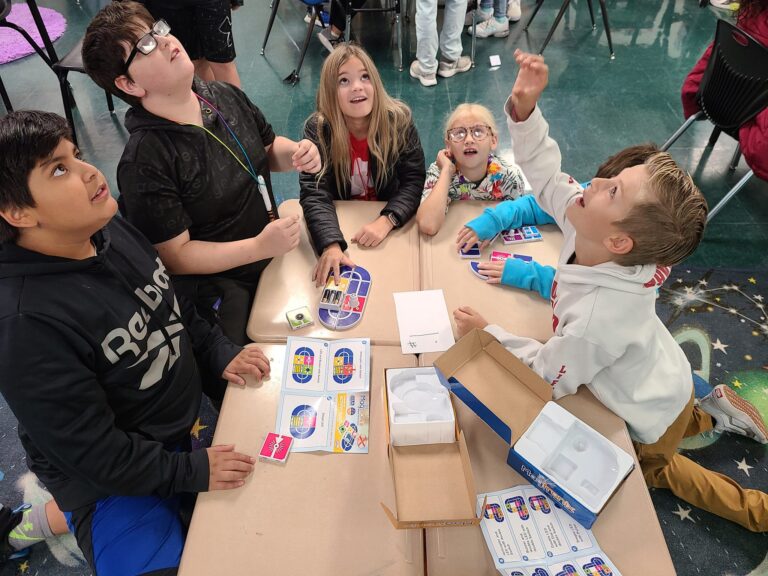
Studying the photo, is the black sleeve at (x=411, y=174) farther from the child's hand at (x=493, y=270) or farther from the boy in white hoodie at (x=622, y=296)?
the boy in white hoodie at (x=622, y=296)

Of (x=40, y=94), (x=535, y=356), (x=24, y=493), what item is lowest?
(x=24, y=493)

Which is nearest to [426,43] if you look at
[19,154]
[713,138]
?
[713,138]

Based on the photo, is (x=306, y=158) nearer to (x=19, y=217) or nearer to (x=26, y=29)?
(x=19, y=217)

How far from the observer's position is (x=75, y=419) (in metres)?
1.09

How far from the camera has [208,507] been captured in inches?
44.8

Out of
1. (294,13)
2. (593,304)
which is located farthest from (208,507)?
(294,13)

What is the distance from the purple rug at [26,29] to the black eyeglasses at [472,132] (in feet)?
14.1

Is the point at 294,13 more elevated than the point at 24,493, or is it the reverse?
the point at 294,13

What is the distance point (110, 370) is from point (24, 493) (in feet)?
3.64

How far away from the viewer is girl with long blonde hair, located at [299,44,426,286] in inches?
71.5

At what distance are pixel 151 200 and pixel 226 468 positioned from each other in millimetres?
788

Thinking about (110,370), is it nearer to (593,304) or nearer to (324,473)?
(324,473)

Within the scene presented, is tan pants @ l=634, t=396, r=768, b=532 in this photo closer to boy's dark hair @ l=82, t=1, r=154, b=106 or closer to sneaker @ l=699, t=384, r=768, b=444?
sneaker @ l=699, t=384, r=768, b=444

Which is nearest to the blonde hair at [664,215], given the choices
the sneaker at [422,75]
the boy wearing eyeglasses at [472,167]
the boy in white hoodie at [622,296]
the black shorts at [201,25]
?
the boy in white hoodie at [622,296]
